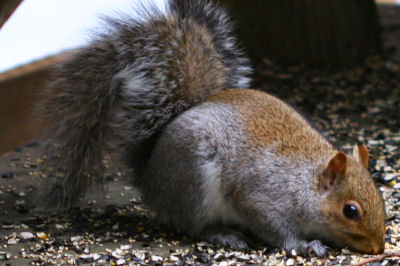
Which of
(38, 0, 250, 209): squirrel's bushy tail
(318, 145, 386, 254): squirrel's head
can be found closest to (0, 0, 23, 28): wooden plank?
(38, 0, 250, 209): squirrel's bushy tail

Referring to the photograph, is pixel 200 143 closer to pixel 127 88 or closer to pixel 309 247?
pixel 127 88

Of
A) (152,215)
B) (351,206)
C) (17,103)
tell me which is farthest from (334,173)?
(17,103)

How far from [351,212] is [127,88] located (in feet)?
4.20

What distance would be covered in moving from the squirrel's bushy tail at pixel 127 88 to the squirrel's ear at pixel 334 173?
806mm

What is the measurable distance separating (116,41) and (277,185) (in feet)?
3.60

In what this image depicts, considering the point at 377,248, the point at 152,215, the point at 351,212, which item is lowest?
the point at 152,215

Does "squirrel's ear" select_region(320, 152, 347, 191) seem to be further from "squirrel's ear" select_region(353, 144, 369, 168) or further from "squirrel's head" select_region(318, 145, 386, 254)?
"squirrel's ear" select_region(353, 144, 369, 168)

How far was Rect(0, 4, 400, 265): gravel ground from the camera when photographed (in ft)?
10.2

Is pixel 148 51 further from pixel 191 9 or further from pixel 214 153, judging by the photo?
pixel 214 153

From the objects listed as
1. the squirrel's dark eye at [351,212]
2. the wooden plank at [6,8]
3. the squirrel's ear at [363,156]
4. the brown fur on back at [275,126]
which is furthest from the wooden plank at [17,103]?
the squirrel's dark eye at [351,212]

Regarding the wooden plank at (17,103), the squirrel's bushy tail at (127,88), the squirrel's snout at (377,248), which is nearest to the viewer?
the squirrel's snout at (377,248)

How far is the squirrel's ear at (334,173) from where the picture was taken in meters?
3.08

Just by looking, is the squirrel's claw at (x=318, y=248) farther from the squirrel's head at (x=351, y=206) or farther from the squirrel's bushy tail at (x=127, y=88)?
the squirrel's bushy tail at (x=127, y=88)

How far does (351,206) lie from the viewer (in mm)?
3035
